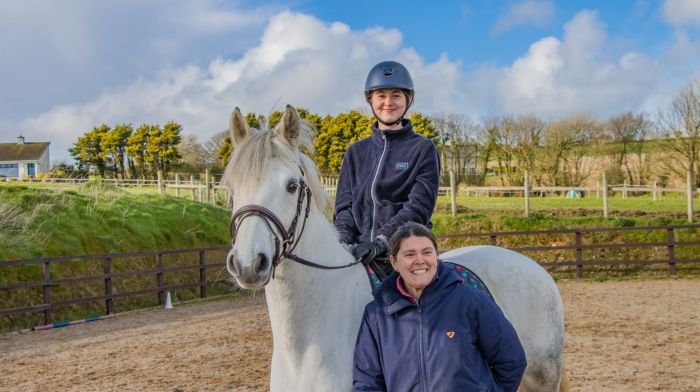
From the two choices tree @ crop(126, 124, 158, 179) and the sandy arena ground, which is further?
tree @ crop(126, 124, 158, 179)

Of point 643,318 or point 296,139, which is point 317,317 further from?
point 643,318

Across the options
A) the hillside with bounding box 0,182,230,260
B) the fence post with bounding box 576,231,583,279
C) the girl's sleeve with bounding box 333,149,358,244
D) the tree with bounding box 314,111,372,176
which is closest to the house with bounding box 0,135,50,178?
the tree with bounding box 314,111,372,176

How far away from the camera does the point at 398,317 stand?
6.81ft

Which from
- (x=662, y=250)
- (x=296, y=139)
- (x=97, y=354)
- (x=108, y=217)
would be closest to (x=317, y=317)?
(x=296, y=139)

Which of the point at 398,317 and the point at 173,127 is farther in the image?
the point at 173,127

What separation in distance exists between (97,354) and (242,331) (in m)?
2.20

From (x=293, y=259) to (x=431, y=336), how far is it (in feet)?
2.17

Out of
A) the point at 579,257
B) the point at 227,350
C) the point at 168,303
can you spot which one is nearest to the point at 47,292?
the point at 168,303

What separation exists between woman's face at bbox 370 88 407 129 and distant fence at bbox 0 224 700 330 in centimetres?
889

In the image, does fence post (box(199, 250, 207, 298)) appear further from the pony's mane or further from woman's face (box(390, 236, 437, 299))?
woman's face (box(390, 236, 437, 299))

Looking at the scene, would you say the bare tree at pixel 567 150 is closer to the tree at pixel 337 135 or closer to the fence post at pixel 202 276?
the tree at pixel 337 135

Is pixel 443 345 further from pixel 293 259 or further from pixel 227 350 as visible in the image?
pixel 227 350

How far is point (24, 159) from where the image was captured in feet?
161

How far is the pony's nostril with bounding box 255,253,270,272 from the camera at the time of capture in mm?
1949
